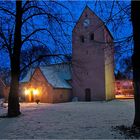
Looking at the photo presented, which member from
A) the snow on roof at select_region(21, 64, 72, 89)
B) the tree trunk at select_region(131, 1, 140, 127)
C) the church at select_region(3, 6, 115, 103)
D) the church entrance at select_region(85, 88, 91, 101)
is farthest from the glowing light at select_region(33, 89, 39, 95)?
the tree trunk at select_region(131, 1, 140, 127)

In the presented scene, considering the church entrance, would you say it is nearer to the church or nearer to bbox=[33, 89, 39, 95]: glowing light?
the church

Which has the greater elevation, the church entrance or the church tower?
the church tower

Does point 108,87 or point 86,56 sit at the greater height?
point 86,56

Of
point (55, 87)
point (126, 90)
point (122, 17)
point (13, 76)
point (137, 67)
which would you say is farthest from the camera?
point (126, 90)

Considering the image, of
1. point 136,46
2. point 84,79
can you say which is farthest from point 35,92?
point 136,46

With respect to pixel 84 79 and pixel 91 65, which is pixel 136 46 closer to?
pixel 91 65

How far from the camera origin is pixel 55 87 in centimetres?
4828

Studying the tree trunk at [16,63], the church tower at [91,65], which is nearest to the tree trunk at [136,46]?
the tree trunk at [16,63]

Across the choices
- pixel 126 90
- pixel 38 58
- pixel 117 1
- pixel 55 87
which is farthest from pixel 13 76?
pixel 126 90

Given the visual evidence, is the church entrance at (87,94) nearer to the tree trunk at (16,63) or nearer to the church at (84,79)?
the church at (84,79)

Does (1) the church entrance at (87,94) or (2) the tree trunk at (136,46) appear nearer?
(2) the tree trunk at (136,46)

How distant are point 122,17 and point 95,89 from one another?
37.0 m

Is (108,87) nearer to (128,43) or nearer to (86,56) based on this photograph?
(86,56)

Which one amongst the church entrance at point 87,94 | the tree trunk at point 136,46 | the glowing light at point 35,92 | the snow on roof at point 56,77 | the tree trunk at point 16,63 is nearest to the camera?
the tree trunk at point 136,46
